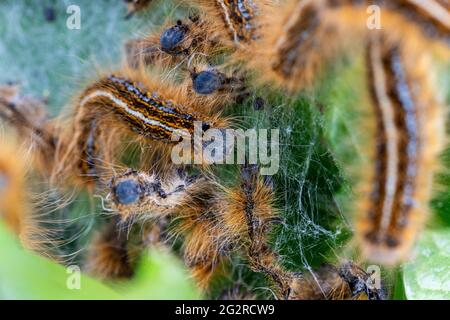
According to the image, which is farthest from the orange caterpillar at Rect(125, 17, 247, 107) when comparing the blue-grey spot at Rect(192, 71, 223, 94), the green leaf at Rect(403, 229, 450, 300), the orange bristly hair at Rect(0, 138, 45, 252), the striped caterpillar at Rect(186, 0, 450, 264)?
the green leaf at Rect(403, 229, 450, 300)

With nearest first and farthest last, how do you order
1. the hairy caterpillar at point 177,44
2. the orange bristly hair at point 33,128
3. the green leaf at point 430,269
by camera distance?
the green leaf at point 430,269 → the hairy caterpillar at point 177,44 → the orange bristly hair at point 33,128

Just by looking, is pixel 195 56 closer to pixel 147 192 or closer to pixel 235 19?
pixel 235 19

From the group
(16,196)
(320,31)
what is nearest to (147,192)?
(16,196)

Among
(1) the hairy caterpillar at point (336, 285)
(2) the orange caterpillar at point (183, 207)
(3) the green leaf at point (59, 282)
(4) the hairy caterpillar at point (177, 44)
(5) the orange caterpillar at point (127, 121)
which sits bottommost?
(1) the hairy caterpillar at point (336, 285)

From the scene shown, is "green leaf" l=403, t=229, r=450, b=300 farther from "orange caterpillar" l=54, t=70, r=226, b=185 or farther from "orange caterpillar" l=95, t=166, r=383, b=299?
"orange caterpillar" l=54, t=70, r=226, b=185

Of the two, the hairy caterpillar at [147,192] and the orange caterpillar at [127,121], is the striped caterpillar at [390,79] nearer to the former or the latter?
the orange caterpillar at [127,121]

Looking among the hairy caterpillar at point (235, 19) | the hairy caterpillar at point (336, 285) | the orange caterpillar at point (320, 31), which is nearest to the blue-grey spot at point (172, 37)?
the hairy caterpillar at point (235, 19)
